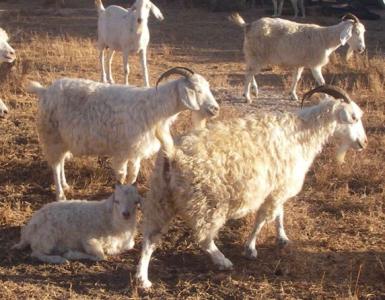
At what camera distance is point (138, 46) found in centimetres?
1057

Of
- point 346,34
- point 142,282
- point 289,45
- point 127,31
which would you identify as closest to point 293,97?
point 289,45

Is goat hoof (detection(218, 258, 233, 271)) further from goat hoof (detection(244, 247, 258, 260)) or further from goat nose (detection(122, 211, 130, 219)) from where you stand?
goat nose (detection(122, 211, 130, 219))

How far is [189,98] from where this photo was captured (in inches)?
236

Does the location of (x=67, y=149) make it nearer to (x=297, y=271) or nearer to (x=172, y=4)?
(x=297, y=271)

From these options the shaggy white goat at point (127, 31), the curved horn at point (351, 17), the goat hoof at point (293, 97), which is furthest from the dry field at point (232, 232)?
the curved horn at point (351, 17)

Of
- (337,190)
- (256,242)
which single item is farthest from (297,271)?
(337,190)

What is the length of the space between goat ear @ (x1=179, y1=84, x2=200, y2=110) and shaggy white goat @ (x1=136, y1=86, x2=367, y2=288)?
28.4 inches

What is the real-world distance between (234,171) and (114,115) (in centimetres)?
168

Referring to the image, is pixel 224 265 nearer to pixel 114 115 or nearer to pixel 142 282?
pixel 142 282

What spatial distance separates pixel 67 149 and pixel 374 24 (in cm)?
1605

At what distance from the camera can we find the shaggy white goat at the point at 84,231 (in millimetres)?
5277

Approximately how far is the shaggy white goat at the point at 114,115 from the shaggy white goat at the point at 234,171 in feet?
2.88

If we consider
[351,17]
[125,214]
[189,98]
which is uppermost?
[351,17]

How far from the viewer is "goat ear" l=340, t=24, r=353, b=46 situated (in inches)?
417
